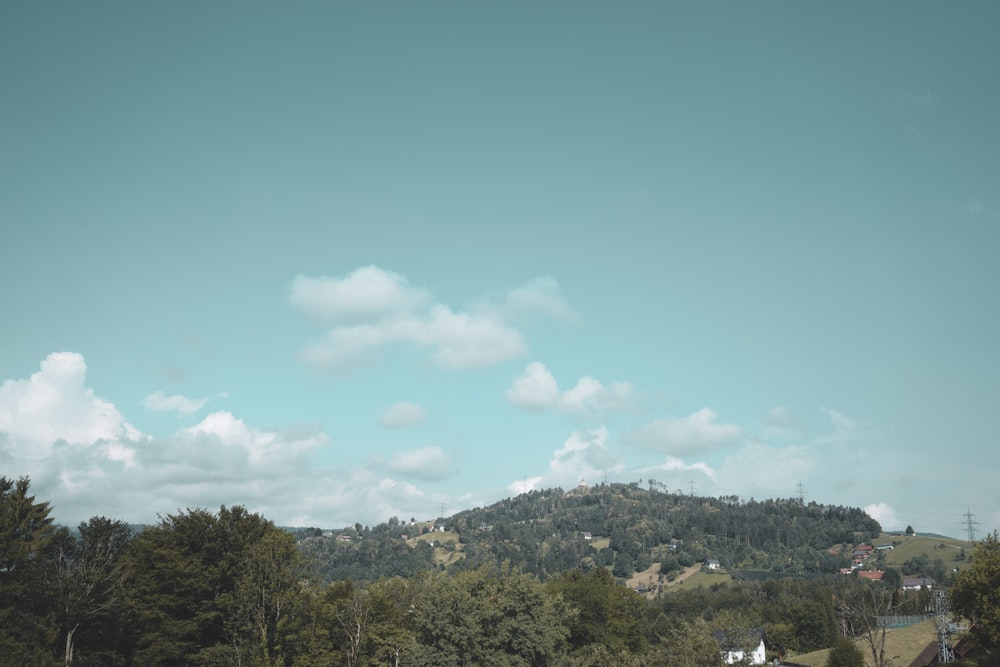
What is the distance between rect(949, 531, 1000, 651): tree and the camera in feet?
179

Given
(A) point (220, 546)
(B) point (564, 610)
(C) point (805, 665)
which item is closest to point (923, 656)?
(C) point (805, 665)

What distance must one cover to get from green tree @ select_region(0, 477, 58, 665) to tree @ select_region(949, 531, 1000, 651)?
7163cm

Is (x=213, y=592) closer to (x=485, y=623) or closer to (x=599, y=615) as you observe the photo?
(x=485, y=623)

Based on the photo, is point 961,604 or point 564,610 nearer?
point 961,604

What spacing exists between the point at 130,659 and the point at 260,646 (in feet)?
57.0

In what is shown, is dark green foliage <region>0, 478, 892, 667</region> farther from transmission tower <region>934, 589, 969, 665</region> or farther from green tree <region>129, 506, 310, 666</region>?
transmission tower <region>934, 589, 969, 665</region>

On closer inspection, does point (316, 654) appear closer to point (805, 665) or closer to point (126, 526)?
point (126, 526)

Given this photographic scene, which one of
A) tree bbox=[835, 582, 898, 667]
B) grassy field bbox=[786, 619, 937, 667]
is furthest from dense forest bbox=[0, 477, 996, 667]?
grassy field bbox=[786, 619, 937, 667]

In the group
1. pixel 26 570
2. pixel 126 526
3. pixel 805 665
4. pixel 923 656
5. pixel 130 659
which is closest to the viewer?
pixel 26 570

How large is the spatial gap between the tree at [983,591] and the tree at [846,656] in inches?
1081

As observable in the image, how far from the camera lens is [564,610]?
255 feet

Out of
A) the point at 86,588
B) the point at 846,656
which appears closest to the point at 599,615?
the point at 846,656

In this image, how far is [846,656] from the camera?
89.4 metres

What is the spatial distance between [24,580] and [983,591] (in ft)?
251
